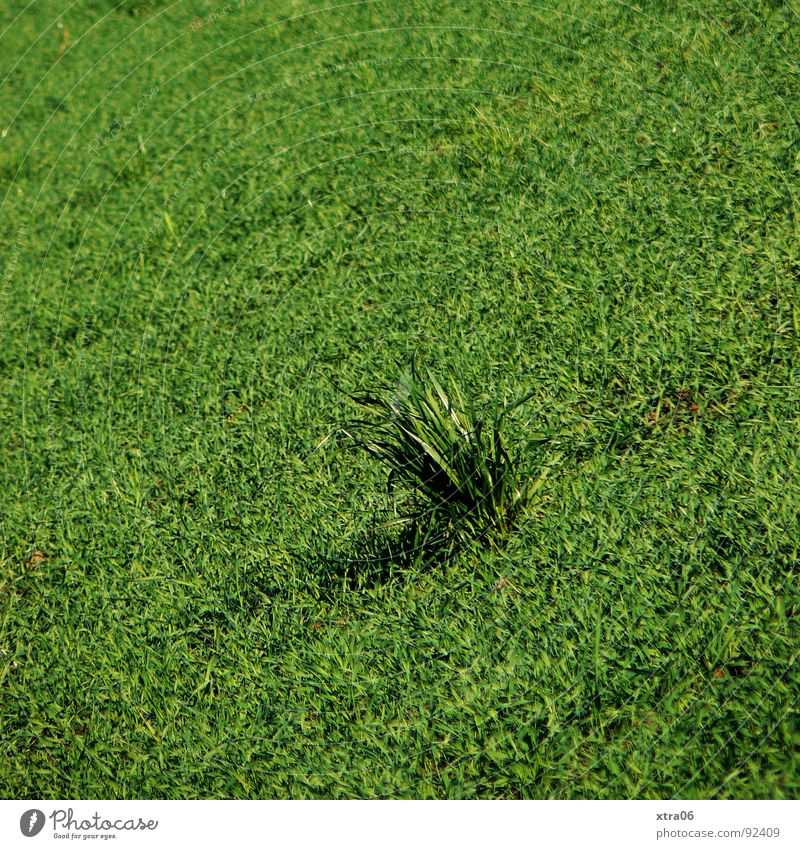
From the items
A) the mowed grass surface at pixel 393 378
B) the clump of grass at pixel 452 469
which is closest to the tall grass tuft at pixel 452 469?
the clump of grass at pixel 452 469

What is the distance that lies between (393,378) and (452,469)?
805mm

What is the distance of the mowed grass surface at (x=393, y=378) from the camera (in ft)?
7.36

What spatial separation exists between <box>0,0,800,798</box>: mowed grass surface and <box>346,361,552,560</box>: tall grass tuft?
0.34 feet

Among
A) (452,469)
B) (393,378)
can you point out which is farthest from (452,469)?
(393,378)

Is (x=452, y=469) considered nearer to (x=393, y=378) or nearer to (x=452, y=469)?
(x=452, y=469)

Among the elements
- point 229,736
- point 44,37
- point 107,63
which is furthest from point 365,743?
point 44,37

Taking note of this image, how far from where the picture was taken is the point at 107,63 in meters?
6.14

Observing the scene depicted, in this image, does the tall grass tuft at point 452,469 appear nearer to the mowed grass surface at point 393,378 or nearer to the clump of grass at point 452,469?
the clump of grass at point 452,469

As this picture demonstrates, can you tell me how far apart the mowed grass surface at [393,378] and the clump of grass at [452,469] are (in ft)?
0.33

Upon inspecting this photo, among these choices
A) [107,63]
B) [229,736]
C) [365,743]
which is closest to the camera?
[365,743]

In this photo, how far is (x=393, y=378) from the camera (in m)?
3.32

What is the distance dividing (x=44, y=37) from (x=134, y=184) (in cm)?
272

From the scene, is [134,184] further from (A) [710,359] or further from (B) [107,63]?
(A) [710,359]
